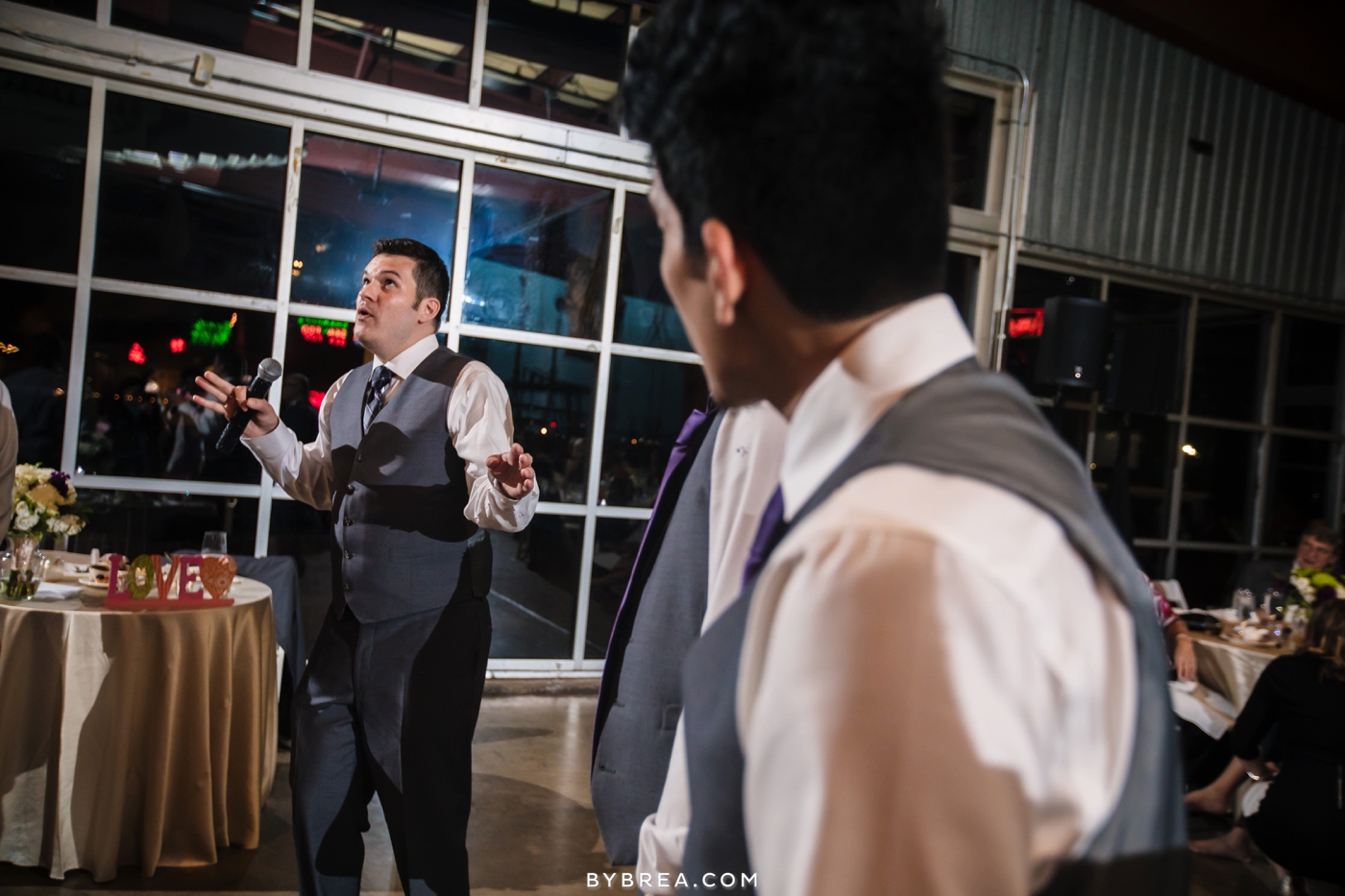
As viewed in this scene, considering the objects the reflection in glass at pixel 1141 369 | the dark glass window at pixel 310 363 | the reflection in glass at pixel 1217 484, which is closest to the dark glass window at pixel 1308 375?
the reflection in glass at pixel 1217 484

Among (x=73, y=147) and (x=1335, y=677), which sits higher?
(x=73, y=147)

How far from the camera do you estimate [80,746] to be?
105 inches

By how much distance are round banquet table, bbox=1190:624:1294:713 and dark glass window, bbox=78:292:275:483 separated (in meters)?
4.56

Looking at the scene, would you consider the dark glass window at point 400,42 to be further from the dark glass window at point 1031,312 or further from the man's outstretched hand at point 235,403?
the dark glass window at point 1031,312

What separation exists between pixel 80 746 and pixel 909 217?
294 cm

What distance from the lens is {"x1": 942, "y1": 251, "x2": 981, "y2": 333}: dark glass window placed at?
6188 mm

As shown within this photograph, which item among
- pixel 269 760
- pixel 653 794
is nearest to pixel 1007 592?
pixel 653 794

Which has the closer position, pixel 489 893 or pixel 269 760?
pixel 489 893

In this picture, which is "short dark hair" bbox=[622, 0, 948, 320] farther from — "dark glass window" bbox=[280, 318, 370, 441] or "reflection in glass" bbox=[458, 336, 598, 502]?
"reflection in glass" bbox=[458, 336, 598, 502]

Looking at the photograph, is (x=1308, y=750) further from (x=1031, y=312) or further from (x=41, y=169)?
(x=41, y=169)

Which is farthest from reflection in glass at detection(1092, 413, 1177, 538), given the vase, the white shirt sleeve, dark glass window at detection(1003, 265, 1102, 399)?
the vase

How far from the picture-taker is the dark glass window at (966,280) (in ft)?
20.3

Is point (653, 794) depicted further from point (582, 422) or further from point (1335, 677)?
point (582, 422)

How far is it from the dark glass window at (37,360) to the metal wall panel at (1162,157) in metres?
5.19
